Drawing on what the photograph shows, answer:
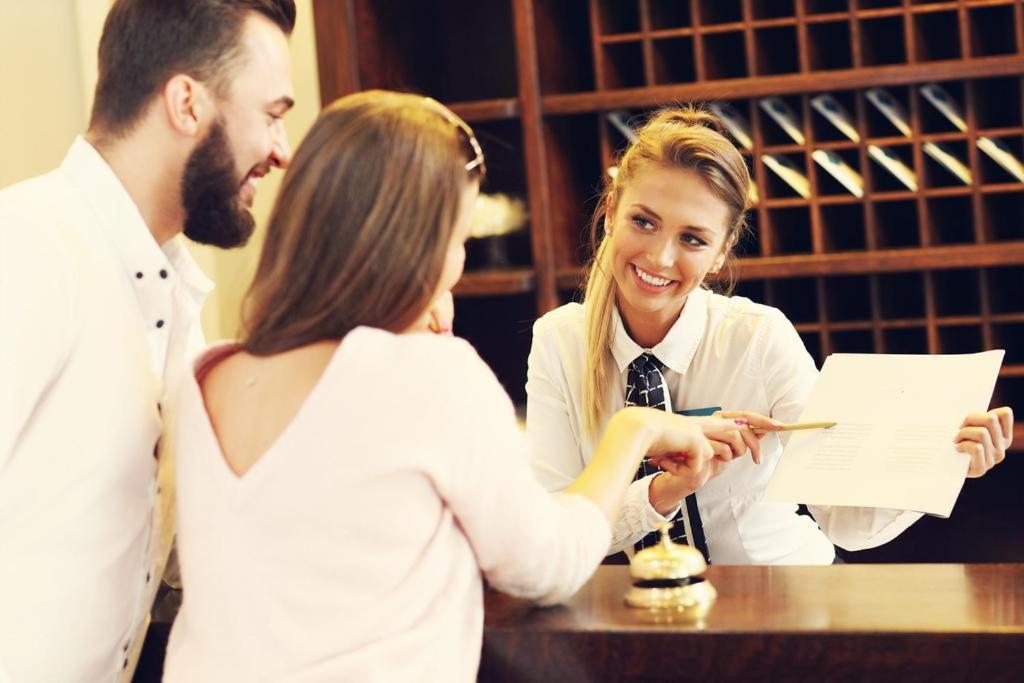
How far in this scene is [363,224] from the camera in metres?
1.21

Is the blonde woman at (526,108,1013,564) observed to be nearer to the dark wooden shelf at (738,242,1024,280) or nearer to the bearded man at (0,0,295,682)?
the dark wooden shelf at (738,242,1024,280)

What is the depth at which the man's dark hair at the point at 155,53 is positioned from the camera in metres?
1.56

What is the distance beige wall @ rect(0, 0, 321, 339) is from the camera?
10.4 ft

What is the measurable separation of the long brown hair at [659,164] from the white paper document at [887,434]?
52 cm

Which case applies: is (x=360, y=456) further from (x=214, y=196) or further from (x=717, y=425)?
(x=717, y=425)

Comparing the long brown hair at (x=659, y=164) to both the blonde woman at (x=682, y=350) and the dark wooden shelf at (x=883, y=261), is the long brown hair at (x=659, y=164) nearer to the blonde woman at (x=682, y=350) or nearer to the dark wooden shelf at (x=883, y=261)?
the blonde woman at (x=682, y=350)

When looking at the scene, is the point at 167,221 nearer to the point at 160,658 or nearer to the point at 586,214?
the point at 160,658

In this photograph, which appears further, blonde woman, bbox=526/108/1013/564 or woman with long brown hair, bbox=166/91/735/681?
blonde woman, bbox=526/108/1013/564

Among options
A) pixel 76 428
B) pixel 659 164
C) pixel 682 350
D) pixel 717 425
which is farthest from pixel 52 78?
pixel 717 425

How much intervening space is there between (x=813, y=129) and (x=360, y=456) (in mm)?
2001

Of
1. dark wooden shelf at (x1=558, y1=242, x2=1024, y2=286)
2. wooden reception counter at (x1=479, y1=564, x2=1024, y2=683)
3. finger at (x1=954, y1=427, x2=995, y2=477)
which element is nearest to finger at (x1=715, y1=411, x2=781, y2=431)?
finger at (x1=954, y1=427, x2=995, y2=477)

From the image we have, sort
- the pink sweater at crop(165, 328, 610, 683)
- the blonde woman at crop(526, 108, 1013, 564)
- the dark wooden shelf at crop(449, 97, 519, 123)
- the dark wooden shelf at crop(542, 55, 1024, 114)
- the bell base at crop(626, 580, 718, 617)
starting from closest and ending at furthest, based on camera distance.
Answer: the pink sweater at crop(165, 328, 610, 683), the bell base at crop(626, 580, 718, 617), the blonde woman at crop(526, 108, 1013, 564), the dark wooden shelf at crop(542, 55, 1024, 114), the dark wooden shelf at crop(449, 97, 519, 123)

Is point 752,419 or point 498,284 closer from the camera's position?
point 752,419

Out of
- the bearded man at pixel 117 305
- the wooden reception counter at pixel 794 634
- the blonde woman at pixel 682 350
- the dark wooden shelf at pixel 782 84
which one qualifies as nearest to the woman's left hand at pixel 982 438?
the wooden reception counter at pixel 794 634
